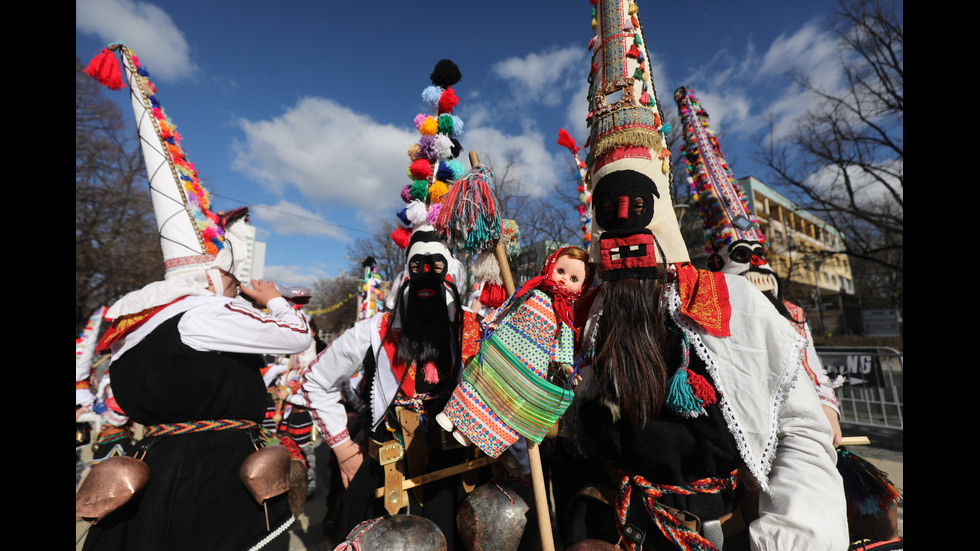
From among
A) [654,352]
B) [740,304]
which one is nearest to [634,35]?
[740,304]

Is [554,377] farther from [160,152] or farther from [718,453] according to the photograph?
[160,152]

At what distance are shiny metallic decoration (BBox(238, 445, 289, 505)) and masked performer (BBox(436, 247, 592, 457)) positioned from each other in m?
1.40

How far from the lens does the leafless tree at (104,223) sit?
45.8ft

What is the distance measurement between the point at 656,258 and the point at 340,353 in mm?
1912

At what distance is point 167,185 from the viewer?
116 inches

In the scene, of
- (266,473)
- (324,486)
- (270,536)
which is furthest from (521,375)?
(324,486)

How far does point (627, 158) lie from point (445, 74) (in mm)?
1546

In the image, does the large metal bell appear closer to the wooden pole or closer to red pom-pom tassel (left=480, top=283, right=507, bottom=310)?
the wooden pole

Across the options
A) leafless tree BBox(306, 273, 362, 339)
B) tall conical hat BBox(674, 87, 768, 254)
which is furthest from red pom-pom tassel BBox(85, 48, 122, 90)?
leafless tree BBox(306, 273, 362, 339)

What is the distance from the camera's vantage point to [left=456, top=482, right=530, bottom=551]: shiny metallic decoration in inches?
75.2

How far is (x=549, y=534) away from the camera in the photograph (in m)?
1.81

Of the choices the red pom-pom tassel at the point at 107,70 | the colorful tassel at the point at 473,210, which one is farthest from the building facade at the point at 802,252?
the red pom-pom tassel at the point at 107,70

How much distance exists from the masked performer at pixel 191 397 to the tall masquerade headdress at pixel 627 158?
86.9 inches

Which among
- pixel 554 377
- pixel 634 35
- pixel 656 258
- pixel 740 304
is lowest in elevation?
pixel 554 377
